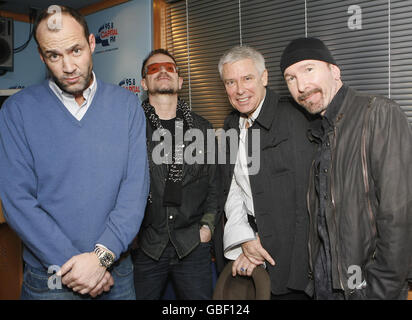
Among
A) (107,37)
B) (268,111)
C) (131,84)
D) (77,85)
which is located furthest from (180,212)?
(107,37)

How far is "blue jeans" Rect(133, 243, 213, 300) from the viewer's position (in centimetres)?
209

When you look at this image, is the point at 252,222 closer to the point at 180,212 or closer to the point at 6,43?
the point at 180,212

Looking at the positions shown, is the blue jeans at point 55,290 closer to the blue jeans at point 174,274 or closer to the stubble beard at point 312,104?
the blue jeans at point 174,274

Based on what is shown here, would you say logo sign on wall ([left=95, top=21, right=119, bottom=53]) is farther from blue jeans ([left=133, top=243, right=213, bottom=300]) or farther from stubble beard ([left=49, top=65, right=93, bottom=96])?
blue jeans ([left=133, top=243, right=213, bottom=300])

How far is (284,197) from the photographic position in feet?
6.16

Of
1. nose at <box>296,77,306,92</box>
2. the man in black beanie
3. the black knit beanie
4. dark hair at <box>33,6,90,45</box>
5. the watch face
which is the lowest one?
the watch face

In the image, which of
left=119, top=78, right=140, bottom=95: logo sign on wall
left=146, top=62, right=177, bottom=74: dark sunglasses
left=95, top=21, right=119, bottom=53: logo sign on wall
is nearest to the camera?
left=146, top=62, right=177, bottom=74: dark sunglasses

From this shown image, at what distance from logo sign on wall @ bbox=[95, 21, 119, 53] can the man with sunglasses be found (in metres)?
1.39

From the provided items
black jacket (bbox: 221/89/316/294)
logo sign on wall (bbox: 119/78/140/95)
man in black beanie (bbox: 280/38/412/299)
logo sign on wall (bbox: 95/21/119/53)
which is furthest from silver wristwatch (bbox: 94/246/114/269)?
logo sign on wall (bbox: 95/21/119/53)

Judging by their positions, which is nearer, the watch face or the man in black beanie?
the man in black beanie

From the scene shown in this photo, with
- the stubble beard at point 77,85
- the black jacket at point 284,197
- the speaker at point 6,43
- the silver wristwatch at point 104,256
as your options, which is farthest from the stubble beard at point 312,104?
the speaker at point 6,43

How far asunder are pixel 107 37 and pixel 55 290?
8.64 feet

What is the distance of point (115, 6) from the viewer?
3357 mm

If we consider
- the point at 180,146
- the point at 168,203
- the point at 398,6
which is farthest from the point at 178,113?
the point at 398,6
